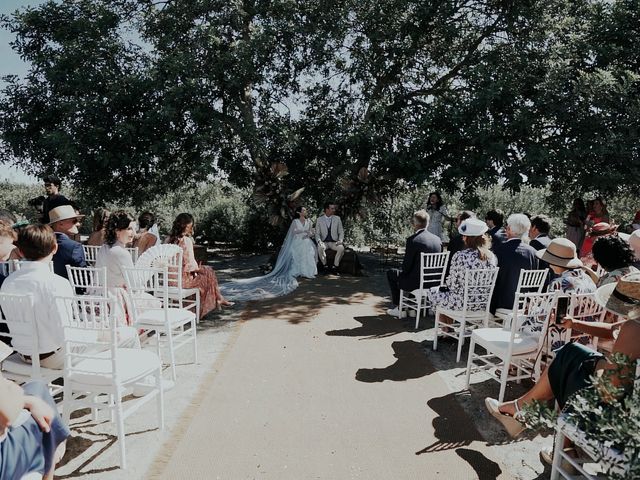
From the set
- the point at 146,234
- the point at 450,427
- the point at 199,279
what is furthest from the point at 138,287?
the point at 450,427

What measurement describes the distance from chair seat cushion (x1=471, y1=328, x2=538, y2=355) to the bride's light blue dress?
4811 mm

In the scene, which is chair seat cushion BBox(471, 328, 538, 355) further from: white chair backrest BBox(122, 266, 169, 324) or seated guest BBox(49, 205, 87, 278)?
seated guest BBox(49, 205, 87, 278)

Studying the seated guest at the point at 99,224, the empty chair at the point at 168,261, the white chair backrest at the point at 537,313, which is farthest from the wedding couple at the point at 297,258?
the white chair backrest at the point at 537,313

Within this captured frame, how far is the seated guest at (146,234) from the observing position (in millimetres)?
6570

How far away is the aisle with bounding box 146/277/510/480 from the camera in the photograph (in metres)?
3.11

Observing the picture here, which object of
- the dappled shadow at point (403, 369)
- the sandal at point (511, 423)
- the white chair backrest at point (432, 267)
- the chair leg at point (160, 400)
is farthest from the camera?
the white chair backrest at point (432, 267)

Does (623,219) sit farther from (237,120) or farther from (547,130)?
(237,120)

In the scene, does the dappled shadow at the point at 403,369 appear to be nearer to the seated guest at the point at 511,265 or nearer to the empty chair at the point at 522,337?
the empty chair at the point at 522,337

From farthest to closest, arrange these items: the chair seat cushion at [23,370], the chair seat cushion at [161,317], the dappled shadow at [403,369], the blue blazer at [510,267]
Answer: the blue blazer at [510,267], the dappled shadow at [403,369], the chair seat cushion at [161,317], the chair seat cushion at [23,370]

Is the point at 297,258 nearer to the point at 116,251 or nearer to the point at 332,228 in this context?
the point at 332,228

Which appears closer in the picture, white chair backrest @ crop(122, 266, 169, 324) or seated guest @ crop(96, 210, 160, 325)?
white chair backrest @ crop(122, 266, 169, 324)

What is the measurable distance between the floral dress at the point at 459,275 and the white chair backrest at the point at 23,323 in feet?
13.4

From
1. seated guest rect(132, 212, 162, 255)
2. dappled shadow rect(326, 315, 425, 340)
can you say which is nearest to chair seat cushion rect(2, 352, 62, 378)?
seated guest rect(132, 212, 162, 255)

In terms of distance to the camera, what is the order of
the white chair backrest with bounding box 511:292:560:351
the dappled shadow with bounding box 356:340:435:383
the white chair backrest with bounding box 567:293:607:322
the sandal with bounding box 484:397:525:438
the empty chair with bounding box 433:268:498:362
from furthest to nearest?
the empty chair with bounding box 433:268:498:362 → the dappled shadow with bounding box 356:340:435:383 → the white chair backrest with bounding box 511:292:560:351 → the white chair backrest with bounding box 567:293:607:322 → the sandal with bounding box 484:397:525:438
